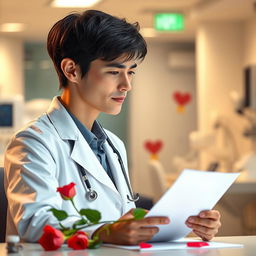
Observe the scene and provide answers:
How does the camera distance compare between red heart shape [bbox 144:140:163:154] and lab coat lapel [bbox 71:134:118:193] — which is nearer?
lab coat lapel [bbox 71:134:118:193]

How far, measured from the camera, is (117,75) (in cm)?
218

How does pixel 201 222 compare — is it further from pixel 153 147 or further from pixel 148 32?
pixel 148 32

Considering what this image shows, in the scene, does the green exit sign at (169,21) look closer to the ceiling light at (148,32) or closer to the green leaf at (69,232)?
the ceiling light at (148,32)

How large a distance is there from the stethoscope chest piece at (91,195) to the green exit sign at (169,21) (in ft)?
25.6

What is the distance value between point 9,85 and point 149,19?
102 inches

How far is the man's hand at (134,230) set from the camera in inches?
71.7

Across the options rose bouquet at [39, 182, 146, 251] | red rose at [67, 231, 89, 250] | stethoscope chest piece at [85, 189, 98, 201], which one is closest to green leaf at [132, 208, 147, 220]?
rose bouquet at [39, 182, 146, 251]

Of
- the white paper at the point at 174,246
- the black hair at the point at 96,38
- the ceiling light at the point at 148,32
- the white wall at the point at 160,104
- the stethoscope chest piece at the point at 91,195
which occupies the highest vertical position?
the ceiling light at the point at 148,32

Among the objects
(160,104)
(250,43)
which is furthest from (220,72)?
(160,104)

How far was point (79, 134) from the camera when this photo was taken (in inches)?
87.4

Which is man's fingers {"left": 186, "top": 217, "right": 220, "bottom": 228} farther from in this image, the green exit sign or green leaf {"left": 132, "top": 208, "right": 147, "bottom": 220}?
the green exit sign

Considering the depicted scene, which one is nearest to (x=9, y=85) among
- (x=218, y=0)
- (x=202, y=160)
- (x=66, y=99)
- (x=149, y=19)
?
(x=149, y=19)

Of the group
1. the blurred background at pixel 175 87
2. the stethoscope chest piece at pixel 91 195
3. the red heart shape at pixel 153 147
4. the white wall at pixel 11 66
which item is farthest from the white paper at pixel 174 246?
the white wall at pixel 11 66

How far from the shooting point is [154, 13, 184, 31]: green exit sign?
32.1 ft
